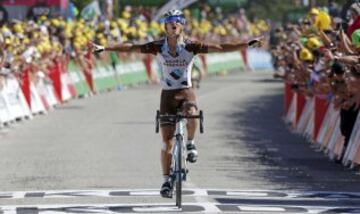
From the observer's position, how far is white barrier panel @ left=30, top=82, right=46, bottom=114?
32.0 meters

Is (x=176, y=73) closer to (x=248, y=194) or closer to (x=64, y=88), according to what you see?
(x=248, y=194)

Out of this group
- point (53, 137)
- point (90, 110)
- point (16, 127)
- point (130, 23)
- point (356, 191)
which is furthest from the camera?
point (130, 23)

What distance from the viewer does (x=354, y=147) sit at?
18844mm

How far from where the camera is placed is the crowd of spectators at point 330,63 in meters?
17.6

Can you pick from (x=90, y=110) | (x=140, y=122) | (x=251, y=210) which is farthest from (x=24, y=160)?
(x=90, y=110)

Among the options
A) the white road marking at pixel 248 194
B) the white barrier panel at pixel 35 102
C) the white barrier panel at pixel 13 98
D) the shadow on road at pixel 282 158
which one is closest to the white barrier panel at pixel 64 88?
the white barrier panel at pixel 35 102

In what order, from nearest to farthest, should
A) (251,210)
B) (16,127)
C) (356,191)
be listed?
(251,210)
(356,191)
(16,127)

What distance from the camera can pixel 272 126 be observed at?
29.6 m

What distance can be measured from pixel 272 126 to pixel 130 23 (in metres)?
25.0

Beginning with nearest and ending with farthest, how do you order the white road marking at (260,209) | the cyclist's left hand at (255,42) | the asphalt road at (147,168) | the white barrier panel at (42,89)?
the white road marking at (260,209), the asphalt road at (147,168), the cyclist's left hand at (255,42), the white barrier panel at (42,89)

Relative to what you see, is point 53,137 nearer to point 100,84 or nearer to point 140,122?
point 140,122

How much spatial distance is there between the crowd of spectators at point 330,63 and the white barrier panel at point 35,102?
20.9ft

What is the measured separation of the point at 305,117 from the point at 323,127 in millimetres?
3440

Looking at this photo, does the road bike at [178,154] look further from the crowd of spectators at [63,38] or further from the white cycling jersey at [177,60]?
the crowd of spectators at [63,38]
